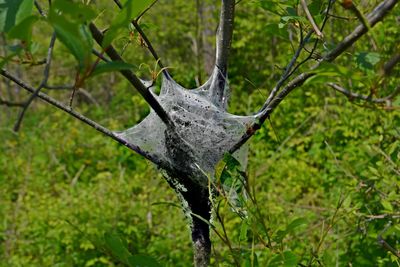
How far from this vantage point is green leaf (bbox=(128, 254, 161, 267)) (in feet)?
3.29

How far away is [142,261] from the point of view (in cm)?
101

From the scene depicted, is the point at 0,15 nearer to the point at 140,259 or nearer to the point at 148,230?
the point at 140,259

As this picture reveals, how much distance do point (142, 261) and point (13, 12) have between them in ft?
1.46

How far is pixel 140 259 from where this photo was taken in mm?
1008

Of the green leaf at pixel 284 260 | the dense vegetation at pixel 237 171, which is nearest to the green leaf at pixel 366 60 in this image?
the dense vegetation at pixel 237 171

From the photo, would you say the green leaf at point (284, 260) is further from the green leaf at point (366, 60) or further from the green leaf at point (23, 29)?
the green leaf at point (23, 29)

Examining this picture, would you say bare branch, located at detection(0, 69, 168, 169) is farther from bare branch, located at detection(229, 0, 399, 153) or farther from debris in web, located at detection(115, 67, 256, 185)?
bare branch, located at detection(229, 0, 399, 153)

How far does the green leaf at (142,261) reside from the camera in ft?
3.29

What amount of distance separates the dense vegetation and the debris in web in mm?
101

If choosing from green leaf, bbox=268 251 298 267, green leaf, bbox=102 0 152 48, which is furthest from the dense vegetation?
green leaf, bbox=102 0 152 48

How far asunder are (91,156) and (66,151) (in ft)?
1.00

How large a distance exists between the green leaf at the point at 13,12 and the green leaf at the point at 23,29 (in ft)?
0.14

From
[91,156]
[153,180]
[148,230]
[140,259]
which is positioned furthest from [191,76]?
[140,259]

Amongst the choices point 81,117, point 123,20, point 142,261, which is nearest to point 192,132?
point 81,117
